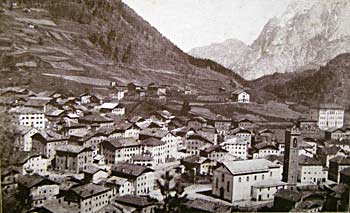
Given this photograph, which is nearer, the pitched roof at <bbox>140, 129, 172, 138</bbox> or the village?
the village

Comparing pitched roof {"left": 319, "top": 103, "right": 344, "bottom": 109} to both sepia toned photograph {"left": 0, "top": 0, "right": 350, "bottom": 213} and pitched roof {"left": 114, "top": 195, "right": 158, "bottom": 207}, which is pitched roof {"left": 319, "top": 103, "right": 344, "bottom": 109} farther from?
pitched roof {"left": 114, "top": 195, "right": 158, "bottom": 207}

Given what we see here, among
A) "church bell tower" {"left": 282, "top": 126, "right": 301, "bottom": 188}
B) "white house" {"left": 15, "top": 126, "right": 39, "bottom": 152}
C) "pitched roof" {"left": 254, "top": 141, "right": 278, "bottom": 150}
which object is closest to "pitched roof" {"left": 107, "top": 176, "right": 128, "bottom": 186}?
"white house" {"left": 15, "top": 126, "right": 39, "bottom": 152}

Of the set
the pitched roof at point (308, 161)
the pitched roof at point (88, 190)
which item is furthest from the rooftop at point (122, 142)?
the pitched roof at point (308, 161)

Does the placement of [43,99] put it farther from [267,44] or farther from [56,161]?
[267,44]

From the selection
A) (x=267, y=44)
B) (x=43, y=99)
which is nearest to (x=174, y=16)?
(x=267, y=44)

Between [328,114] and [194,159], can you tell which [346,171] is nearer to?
[328,114]

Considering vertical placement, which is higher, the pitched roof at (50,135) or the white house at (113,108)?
the white house at (113,108)

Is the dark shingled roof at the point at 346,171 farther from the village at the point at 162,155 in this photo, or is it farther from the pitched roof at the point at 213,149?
the pitched roof at the point at 213,149
